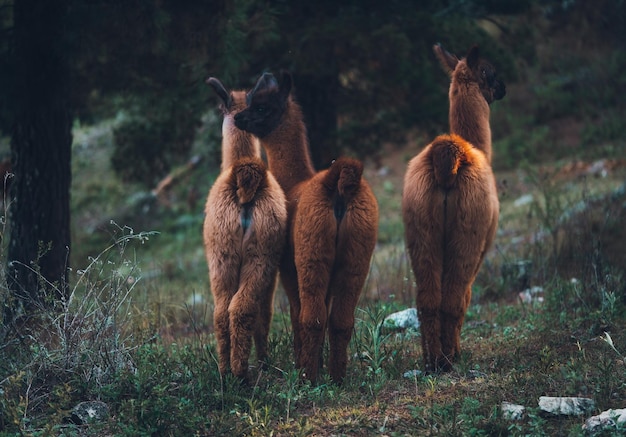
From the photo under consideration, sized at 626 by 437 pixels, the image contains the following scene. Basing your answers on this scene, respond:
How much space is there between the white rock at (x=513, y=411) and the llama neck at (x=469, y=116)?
2.49 meters

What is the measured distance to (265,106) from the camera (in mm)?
6824

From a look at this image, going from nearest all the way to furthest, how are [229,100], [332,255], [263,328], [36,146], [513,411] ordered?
[513,411] → [332,255] → [263,328] → [229,100] → [36,146]

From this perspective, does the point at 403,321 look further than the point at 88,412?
Yes

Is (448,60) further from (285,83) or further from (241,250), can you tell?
(241,250)

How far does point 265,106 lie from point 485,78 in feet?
6.44

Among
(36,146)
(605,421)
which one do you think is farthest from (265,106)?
(605,421)

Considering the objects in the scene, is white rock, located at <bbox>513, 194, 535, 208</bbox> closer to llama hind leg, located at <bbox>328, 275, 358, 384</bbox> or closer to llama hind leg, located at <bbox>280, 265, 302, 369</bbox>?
llama hind leg, located at <bbox>280, 265, 302, 369</bbox>

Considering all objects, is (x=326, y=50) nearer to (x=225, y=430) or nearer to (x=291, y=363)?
(x=291, y=363)

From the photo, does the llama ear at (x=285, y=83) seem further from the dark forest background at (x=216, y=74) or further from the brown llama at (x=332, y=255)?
the dark forest background at (x=216, y=74)

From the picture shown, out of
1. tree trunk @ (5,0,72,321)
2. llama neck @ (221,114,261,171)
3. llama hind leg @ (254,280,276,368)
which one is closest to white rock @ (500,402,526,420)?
llama hind leg @ (254,280,276,368)

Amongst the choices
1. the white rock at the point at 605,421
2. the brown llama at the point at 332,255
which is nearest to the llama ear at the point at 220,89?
the brown llama at the point at 332,255

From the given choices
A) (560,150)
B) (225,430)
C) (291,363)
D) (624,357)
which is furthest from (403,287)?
(560,150)

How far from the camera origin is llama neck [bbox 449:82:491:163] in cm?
669

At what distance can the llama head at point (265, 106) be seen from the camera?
674 centimetres
